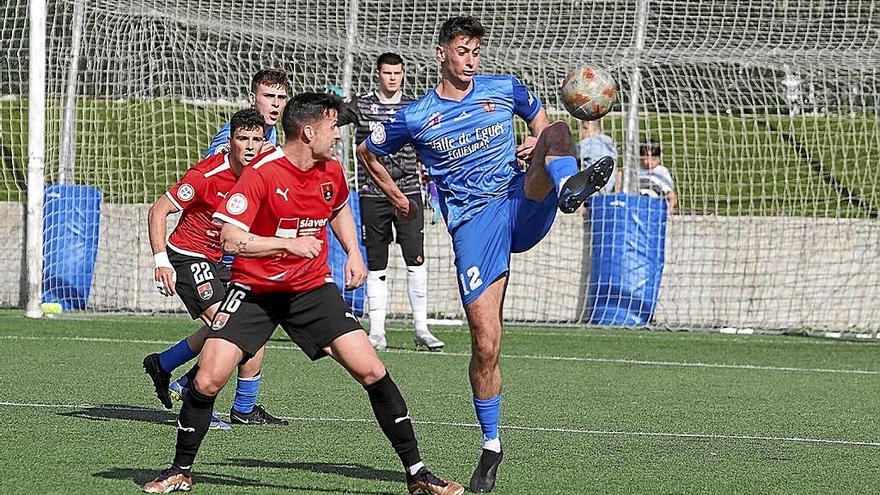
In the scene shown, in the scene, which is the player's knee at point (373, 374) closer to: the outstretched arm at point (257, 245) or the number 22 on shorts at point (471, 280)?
the outstretched arm at point (257, 245)

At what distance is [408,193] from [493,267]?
19.0 feet

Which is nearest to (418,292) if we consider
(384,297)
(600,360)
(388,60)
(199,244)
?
(384,297)

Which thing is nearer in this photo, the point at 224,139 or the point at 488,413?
the point at 488,413

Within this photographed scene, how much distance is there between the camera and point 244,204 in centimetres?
621

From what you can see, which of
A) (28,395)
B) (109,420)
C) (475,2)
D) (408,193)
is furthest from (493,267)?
(475,2)

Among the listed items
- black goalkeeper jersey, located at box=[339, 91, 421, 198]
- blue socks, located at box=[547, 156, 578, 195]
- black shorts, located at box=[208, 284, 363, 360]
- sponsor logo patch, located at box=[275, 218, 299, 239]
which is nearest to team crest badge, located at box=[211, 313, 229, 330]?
black shorts, located at box=[208, 284, 363, 360]

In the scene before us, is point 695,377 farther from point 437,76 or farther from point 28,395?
point 437,76

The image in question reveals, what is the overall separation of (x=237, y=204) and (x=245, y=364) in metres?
2.34

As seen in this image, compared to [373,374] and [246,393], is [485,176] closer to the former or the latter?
[373,374]

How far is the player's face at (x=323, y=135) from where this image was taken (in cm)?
639

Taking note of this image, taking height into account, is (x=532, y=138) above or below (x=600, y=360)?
above

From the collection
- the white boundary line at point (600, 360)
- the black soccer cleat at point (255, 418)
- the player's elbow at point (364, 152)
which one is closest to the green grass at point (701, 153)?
the white boundary line at point (600, 360)

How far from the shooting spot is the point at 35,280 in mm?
Answer: 15117

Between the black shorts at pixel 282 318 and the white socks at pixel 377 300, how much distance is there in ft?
20.5
